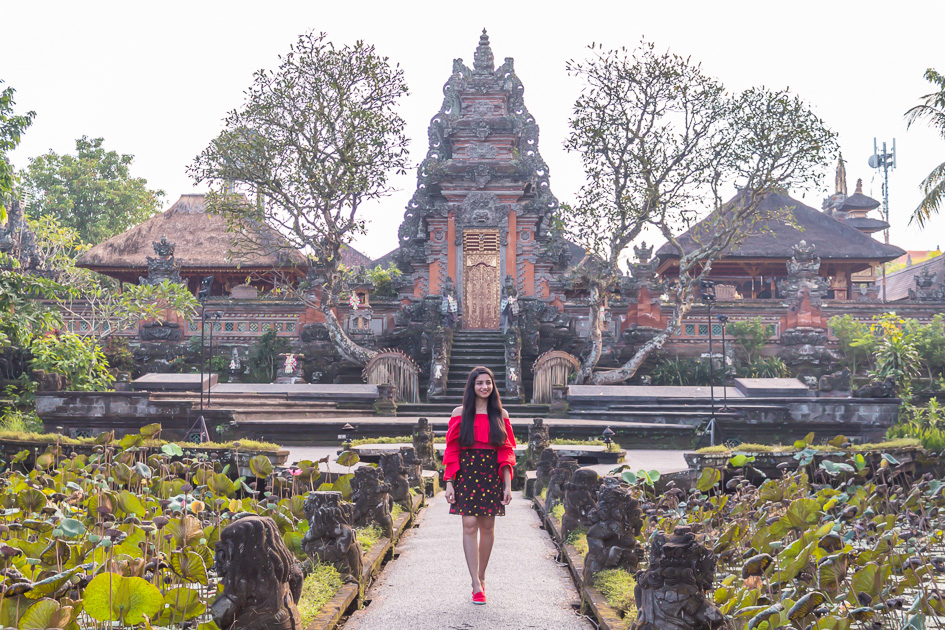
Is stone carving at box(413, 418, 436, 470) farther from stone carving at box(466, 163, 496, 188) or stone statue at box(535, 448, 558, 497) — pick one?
stone carving at box(466, 163, 496, 188)

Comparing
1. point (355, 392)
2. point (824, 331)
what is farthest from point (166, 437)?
point (824, 331)

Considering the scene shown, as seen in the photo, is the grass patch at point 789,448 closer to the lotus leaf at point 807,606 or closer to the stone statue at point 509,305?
the lotus leaf at point 807,606

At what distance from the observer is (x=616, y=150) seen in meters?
20.1

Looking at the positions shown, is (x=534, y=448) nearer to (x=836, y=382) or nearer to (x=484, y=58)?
(x=836, y=382)

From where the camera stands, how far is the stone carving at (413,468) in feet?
33.0

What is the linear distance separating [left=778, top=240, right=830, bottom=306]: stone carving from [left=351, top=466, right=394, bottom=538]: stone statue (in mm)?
18089

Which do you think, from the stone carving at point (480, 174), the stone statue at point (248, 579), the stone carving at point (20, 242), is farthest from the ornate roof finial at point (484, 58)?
the stone statue at point (248, 579)

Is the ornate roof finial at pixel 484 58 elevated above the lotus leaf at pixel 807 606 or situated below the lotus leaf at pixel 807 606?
above

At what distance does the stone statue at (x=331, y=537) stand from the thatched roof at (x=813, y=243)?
78.7 ft

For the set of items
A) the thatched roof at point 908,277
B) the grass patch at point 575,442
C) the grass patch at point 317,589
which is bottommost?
the grass patch at point 317,589

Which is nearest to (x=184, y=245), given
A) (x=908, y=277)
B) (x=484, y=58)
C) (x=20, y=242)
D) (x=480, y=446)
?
(x=20, y=242)

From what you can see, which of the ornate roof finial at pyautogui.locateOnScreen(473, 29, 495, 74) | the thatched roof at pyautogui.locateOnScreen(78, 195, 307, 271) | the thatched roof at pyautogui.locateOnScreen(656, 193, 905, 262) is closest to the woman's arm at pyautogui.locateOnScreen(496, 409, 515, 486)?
the ornate roof finial at pyautogui.locateOnScreen(473, 29, 495, 74)

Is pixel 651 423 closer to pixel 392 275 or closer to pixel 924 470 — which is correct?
pixel 924 470

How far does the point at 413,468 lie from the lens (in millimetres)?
10148
